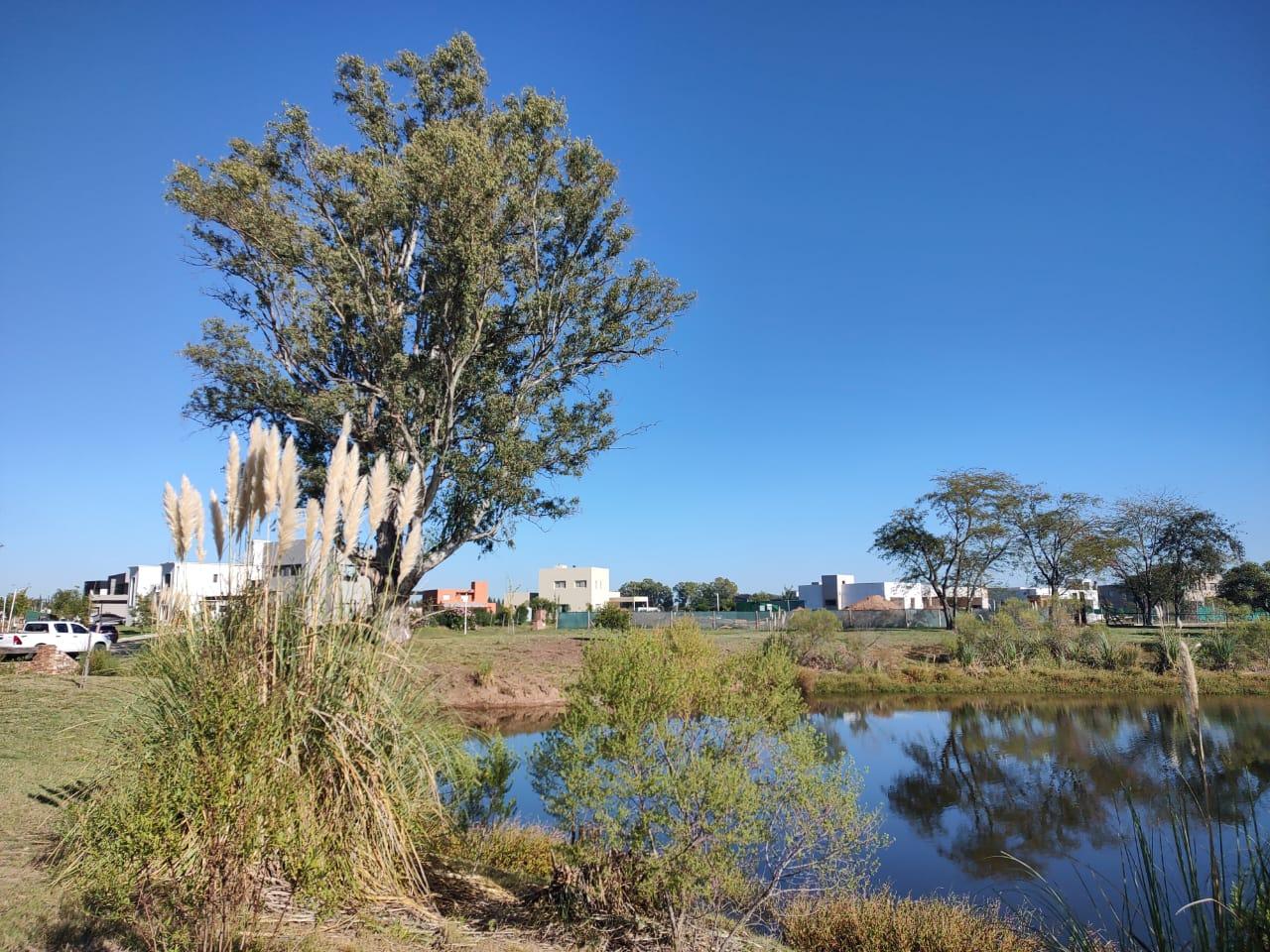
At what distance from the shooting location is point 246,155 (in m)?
13.6

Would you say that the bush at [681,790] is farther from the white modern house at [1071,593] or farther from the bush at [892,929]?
the white modern house at [1071,593]

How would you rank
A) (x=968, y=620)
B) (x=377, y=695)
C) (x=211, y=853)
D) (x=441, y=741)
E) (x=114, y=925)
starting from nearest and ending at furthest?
(x=211, y=853) < (x=114, y=925) < (x=377, y=695) < (x=441, y=741) < (x=968, y=620)

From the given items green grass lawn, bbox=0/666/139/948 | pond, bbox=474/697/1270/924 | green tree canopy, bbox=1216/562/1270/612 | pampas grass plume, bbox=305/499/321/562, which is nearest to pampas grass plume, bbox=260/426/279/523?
pampas grass plume, bbox=305/499/321/562

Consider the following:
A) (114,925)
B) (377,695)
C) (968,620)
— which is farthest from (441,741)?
(968,620)

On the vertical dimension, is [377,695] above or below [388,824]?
above

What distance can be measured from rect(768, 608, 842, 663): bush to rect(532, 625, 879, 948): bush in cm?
2258

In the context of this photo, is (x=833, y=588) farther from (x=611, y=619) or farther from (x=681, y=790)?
(x=681, y=790)

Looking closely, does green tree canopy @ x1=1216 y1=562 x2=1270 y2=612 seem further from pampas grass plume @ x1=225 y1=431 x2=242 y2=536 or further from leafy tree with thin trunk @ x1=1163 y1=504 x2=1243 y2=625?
pampas grass plume @ x1=225 y1=431 x2=242 y2=536

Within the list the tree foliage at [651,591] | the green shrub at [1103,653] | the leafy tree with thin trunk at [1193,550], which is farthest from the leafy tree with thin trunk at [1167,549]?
the tree foliage at [651,591]

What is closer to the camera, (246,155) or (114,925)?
(114,925)

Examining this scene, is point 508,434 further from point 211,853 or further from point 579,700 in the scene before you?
point 211,853

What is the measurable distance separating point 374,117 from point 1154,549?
49.3m

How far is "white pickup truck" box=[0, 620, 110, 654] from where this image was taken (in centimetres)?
2164

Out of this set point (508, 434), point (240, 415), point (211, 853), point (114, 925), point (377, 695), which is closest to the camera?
point (211, 853)
